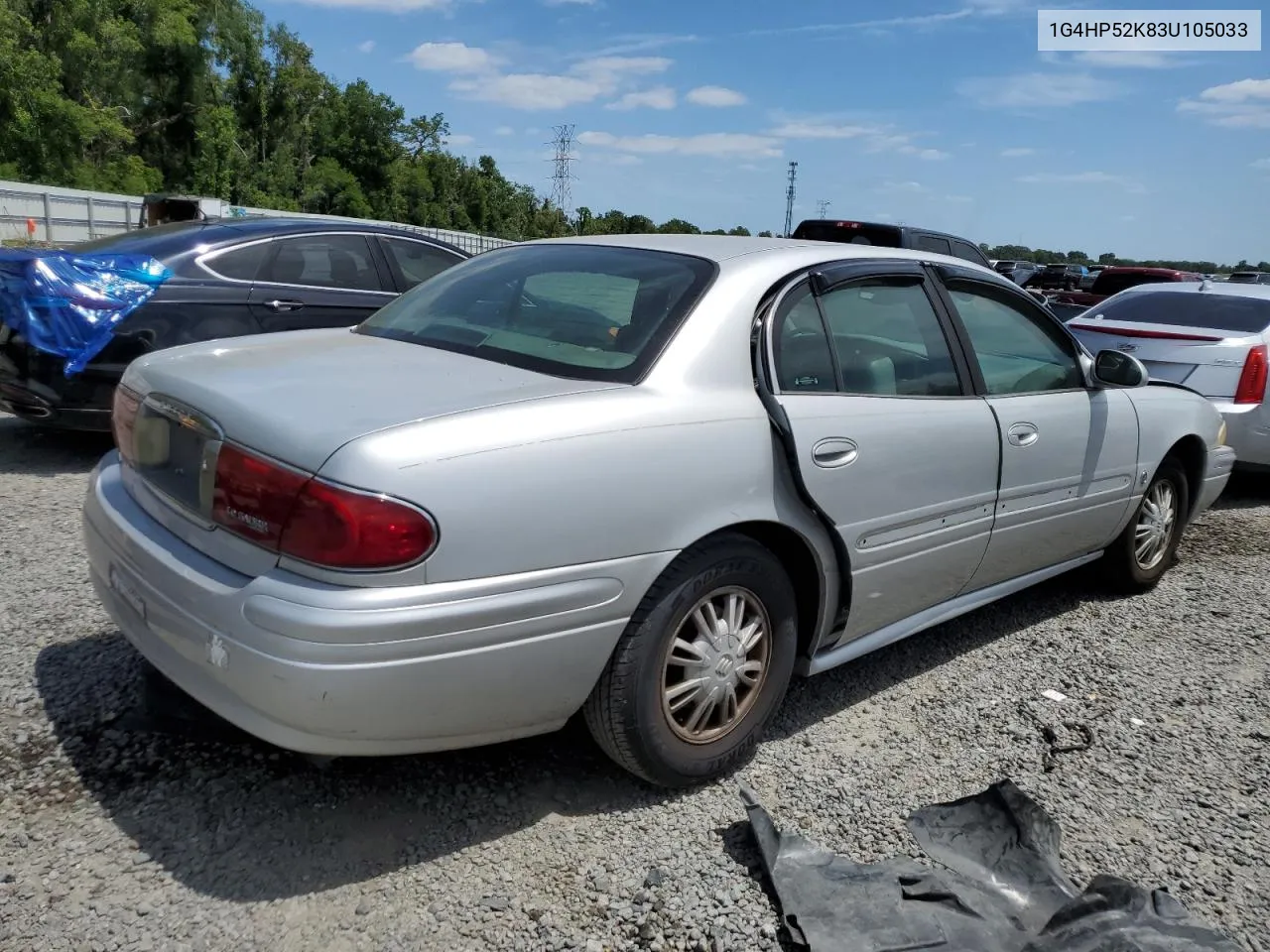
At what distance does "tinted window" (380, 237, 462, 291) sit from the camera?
7.07 meters

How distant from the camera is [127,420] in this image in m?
A: 2.96

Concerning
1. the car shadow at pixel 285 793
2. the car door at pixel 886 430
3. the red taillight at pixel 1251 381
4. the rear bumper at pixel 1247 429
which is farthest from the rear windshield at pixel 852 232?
the car shadow at pixel 285 793

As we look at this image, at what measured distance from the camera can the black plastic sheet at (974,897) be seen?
231cm

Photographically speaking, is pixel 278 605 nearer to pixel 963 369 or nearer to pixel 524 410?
pixel 524 410

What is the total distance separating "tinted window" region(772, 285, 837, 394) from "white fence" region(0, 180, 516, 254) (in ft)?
82.7

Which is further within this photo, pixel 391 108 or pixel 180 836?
pixel 391 108

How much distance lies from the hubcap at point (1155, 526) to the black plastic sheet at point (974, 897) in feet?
8.07

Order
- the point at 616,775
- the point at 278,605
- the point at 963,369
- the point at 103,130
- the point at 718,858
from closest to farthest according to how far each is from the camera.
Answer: the point at 278,605 < the point at 718,858 < the point at 616,775 < the point at 963,369 < the point at 103,130

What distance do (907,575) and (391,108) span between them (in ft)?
238

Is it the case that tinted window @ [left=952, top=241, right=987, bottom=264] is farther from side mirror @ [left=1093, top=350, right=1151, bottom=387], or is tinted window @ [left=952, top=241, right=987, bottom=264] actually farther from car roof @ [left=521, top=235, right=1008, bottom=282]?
car roof @ [left=521, top=235, right=1008, bottom=282]

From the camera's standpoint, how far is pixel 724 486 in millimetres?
2773

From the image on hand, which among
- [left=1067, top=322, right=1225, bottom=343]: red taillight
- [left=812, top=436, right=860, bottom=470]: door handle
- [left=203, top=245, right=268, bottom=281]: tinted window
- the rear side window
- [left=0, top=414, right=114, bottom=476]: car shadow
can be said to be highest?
the rear side window

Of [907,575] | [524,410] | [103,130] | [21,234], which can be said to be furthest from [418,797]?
[103,130]

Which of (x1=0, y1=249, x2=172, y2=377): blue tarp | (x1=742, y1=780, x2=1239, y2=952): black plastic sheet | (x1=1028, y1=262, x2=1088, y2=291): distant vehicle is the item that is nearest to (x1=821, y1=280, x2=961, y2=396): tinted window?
(x1=742, y1=780, x2=1239, y2=952): black plastic sheet
